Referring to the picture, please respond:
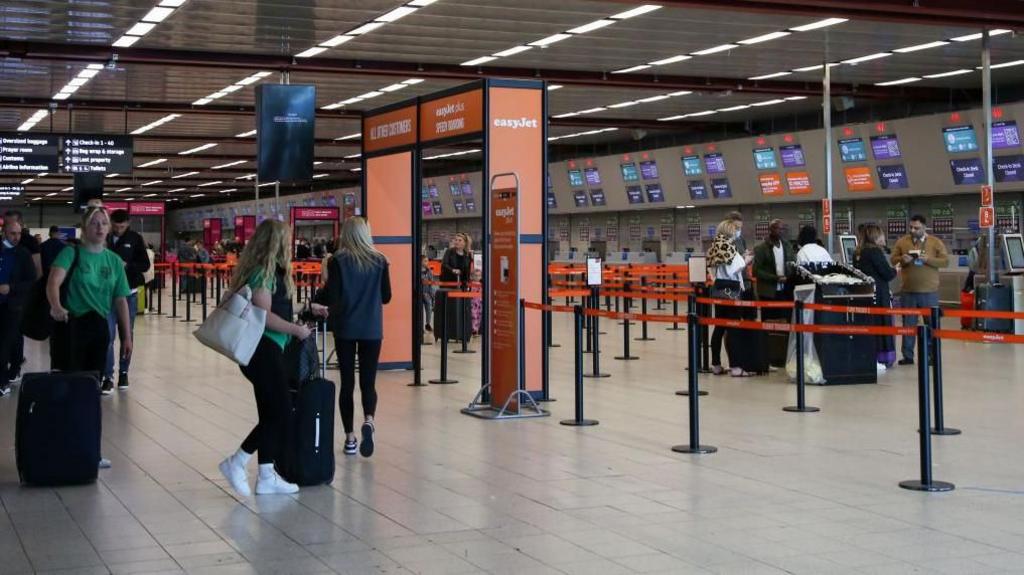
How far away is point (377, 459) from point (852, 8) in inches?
375

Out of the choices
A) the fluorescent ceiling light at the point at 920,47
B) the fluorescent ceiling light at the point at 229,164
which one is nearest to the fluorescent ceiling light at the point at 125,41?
the fluorescent ceiling light at the point at 920,47

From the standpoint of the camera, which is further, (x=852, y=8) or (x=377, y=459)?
(x=852, y=8)

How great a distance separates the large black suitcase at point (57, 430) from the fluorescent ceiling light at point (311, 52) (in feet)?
40.8

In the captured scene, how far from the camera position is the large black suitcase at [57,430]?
681cm

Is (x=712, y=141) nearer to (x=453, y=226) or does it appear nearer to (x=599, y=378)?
(x=453, y=226)

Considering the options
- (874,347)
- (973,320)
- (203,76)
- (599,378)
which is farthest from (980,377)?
(203,76)

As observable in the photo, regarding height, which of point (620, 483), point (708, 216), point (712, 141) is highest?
point (712, 141)

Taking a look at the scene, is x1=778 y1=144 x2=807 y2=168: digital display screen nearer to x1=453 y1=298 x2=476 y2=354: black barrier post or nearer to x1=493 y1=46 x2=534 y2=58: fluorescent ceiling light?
x1=493 y1=46 x2=534 y2=58: fluorescent ceiling light

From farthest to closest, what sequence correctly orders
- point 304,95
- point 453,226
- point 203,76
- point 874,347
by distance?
point 453,226 < point 203,76 < point 304,95 < point 874,347

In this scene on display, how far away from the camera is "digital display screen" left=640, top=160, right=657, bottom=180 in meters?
32.0

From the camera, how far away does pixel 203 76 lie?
21766 millimetres

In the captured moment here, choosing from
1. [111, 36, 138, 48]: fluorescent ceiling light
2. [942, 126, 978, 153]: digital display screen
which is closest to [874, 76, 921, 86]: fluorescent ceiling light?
[942, 126, 978, 153]: digital display screen

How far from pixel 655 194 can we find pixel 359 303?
25082 millimetres

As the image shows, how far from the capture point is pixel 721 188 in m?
29.8
